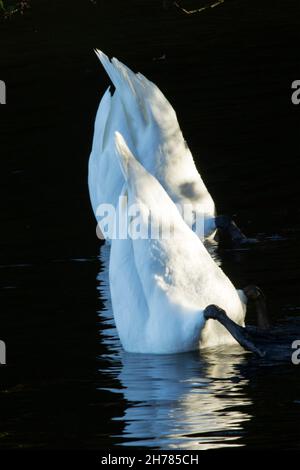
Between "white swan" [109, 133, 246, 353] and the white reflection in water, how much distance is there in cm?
15

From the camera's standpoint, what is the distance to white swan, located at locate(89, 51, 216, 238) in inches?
519

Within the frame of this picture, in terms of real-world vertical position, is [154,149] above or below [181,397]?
above

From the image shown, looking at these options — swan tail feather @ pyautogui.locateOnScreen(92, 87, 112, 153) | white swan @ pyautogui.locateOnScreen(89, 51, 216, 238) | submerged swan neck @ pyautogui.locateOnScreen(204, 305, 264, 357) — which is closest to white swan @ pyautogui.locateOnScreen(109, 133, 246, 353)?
submerged swan neck @ pyautogui.locateOnScreen(204, 305, 264, 357)

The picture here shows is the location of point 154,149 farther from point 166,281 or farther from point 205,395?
point 205,395

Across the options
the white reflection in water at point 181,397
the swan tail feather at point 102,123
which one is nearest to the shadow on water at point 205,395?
the white reflection in water at point 181,397

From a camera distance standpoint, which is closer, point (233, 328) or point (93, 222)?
point (233, 328)

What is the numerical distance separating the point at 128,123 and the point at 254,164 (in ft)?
7.03

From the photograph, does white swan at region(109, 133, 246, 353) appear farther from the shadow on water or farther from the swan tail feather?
the swan tail feather

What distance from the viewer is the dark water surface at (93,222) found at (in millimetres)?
8312

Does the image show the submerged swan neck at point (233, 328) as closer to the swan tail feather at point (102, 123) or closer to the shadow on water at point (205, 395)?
the shadow on water at point (205, 395)

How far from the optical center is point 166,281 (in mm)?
9359

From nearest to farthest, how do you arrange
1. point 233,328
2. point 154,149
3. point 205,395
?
point 205,395
point 233,328
point 154,149

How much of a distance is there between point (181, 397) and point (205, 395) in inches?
5.6

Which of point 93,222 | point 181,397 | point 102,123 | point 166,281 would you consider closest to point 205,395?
point 181,397
